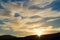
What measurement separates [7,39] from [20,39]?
5.01 metres

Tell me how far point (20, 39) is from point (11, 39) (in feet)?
13.7

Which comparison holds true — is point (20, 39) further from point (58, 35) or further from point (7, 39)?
point (58, 35)

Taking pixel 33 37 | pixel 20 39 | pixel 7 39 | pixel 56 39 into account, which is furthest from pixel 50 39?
pixel 7 39

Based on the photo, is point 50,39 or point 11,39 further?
point 11,39

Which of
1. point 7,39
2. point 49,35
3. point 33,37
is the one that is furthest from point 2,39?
point 49,35

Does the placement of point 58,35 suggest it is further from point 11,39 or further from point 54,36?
point 11,39

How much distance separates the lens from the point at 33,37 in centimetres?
6800

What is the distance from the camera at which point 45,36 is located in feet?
221

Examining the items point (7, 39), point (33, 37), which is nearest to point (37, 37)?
point (33, 37)

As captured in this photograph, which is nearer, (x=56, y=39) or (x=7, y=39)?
(x=56, y=39)

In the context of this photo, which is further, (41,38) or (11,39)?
(11,39)

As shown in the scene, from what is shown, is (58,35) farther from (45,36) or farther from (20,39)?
(20,39)

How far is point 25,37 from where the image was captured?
69.2 meters

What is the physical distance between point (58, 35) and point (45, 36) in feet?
14.3
